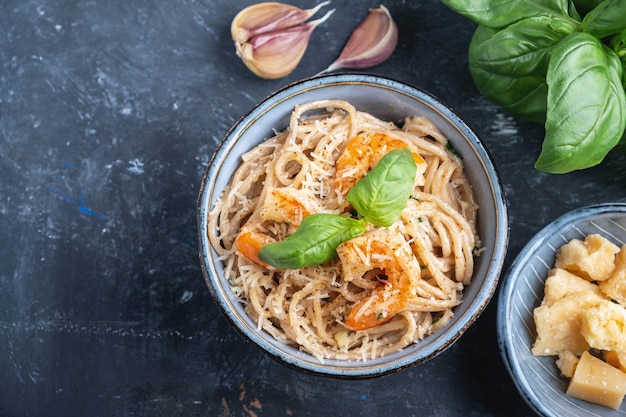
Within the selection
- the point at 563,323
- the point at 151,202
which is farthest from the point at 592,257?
the point at 151,202

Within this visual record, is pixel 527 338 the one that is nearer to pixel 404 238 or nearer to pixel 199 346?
pixel 404 238

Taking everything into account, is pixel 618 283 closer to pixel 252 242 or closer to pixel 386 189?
pixel 386 189

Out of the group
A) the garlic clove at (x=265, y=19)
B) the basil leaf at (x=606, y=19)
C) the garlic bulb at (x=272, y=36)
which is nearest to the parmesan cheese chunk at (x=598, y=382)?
the basil leaf at (x=606, y=19)

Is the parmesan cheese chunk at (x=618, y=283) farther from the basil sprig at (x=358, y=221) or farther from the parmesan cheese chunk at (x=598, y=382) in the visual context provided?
the basil sprig at (x=358, y=221)

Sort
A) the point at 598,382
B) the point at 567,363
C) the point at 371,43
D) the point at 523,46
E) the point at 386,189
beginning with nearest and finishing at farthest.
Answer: the point at 386,189 → the point at 523,46 → the point at 598,382 → the point at 567,363 → the point at 371,43

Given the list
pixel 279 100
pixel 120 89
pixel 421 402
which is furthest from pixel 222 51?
pixel 421 402
